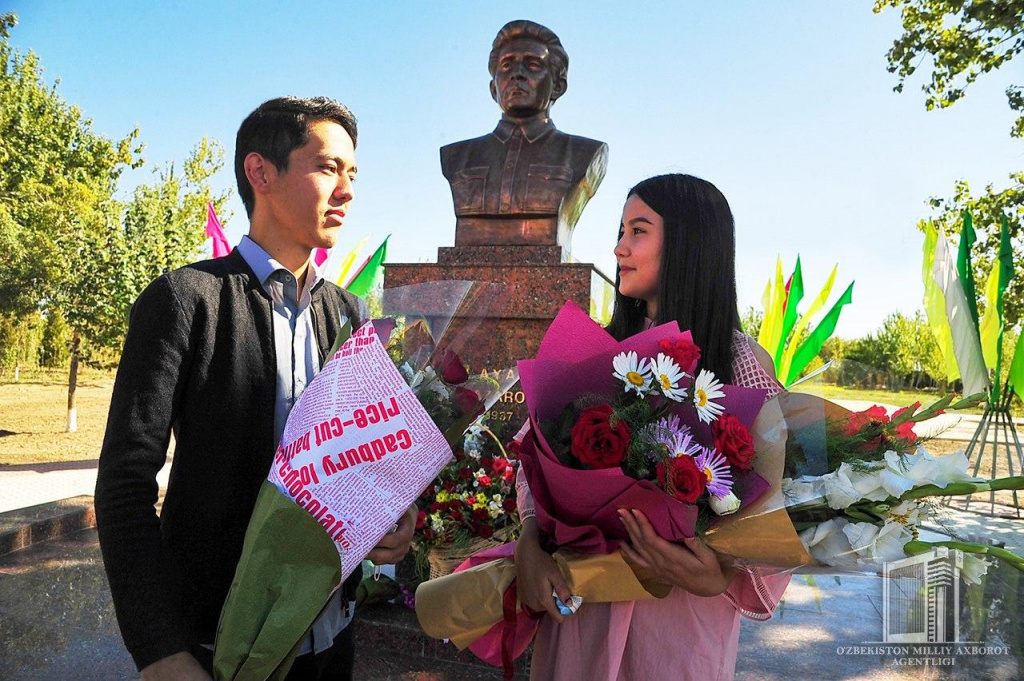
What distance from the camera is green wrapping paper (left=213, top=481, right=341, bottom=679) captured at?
1129 millimetres

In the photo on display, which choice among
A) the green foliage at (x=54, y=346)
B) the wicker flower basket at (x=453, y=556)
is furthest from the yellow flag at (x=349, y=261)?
the green foliage at (x=54, y=346)

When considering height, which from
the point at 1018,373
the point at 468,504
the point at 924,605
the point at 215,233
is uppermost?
the point at 215,233

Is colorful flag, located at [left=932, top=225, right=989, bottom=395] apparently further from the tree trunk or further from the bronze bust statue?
the tree trunk

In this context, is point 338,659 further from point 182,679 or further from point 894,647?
point 894,647

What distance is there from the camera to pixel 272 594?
3.77 feet

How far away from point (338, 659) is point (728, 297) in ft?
4.04

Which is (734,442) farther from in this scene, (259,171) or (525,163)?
(525,163)

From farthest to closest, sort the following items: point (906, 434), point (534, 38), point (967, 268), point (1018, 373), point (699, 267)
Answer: point (967, 268) < point (1018, 373) < point (534, 38) < point (699, 267) < point (906, 434)

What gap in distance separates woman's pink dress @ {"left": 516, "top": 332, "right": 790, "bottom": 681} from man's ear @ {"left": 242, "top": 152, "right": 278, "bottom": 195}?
917mm

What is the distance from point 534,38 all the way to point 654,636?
3.63 meters

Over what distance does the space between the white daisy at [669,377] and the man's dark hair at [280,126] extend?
0.88m

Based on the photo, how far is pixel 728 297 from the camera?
70.1 inches

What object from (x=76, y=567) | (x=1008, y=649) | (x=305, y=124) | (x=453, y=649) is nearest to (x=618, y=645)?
(x=305, y=124)

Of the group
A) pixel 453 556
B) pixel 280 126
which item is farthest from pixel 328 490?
pixel 453 556
